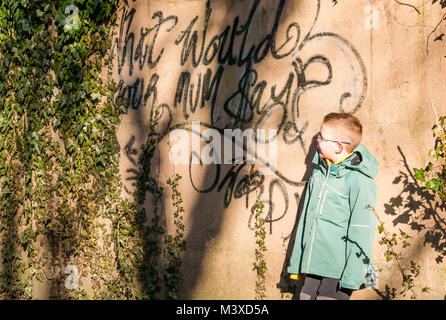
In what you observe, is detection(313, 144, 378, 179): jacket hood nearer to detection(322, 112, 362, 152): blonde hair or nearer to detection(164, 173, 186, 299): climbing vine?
detection(322, 112, 362, 152): blonde hair

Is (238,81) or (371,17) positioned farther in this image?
(238,81)

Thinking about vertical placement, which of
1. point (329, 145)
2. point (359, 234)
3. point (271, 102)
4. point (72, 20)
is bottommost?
point (359, 234)

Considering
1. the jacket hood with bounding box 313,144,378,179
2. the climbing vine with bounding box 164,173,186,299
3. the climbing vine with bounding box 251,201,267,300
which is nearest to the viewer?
the jacket hood with bounding box 313,144,378,179

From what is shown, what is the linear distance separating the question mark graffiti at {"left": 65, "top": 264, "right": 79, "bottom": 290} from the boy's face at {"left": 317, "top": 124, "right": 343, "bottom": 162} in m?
2.77

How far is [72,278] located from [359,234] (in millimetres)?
2937

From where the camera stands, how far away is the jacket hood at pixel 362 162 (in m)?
3.63

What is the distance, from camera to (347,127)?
3742 millimetres

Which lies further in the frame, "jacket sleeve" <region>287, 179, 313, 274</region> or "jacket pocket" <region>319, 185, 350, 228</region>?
"jacket sleeve" <region>287, 179, 313, 274</region>

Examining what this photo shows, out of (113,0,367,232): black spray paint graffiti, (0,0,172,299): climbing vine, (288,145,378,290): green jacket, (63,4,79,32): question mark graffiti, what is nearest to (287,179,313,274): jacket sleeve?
(288,145,378,290): green jacket

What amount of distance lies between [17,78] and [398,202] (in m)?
3.75

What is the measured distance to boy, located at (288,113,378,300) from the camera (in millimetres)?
3572

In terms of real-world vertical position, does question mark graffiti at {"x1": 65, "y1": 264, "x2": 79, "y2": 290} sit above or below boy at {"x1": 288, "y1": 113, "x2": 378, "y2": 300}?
A: below
